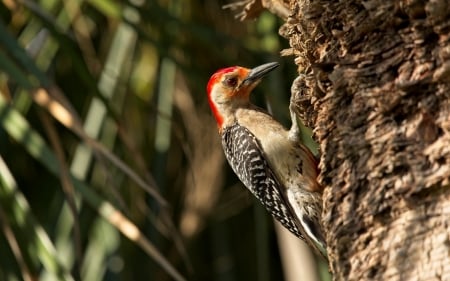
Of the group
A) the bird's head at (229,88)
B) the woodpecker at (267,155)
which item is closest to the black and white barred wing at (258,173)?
the woodpecker at (267,155)

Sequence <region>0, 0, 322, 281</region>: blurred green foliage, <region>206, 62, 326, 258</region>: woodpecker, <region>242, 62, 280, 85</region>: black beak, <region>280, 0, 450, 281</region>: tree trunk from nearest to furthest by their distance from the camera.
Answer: <region>280, 0, 450, 281</region>: tree trunk
<region>0, 0, 322, 281</region>: blurred green foliage
<region>206, 62, 326, 258</region>: woodpecker
<region>242, 62, 280, 85</region>: black beak

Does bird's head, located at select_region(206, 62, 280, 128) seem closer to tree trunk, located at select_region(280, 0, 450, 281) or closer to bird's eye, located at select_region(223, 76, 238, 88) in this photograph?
bird's eye, located at select_region(223, 76, 238, 88)

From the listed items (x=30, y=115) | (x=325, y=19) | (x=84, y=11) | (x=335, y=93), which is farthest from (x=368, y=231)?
(x=30, y=115)

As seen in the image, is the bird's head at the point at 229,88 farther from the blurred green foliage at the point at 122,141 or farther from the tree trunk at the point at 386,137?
the tree trunk at the point at 386,137

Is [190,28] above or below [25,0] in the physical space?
below

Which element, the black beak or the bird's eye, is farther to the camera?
the bird's eye

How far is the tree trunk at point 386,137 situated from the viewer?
2.65 meters

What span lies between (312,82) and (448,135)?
0.59 metres

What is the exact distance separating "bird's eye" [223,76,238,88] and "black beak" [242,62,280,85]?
5 cm

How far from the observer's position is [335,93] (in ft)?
9.62

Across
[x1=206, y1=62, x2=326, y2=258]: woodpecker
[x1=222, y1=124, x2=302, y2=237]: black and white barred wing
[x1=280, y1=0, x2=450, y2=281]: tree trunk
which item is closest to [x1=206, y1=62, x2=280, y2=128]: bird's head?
[x1=206, y1=62, x2=326, y2=258]: woodpecker

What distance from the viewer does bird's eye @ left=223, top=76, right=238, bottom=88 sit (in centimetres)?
472

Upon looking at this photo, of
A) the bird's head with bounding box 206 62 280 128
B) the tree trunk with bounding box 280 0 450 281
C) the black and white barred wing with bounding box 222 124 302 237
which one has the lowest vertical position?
the black and white barred wing with bounding box 222 124 302 237

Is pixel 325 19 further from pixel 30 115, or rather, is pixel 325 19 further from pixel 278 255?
pixel 278 255
